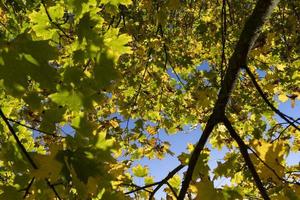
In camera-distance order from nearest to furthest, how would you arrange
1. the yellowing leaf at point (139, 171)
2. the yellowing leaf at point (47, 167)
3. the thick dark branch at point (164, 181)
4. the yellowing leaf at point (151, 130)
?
the yellowing leaf at point (47, 167)
the thick dark branch at point (164, 181)
the yellowing leaf at point (139, 171)
the yellowing leaf at point (151, 130)

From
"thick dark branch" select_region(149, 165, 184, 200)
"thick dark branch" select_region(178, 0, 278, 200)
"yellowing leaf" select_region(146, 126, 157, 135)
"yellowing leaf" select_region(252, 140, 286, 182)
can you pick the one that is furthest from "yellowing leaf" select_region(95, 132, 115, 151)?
"yellowing leaf" select_region(146, 126, 157, 135)

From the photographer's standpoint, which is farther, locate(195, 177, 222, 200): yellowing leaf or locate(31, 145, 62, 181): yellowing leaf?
locate(195, 177, 222, 200): yellowing leaf

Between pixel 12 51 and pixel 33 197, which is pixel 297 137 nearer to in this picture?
pixel 33 197

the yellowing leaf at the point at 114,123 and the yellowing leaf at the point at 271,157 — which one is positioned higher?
the yellowing leaf at the point at 114,123

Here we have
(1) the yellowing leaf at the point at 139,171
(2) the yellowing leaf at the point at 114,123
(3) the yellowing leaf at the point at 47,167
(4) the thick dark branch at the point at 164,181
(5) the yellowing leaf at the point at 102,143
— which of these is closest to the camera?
(3) the yellowing leaf at the point at 47,167

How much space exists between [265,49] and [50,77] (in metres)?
4.67

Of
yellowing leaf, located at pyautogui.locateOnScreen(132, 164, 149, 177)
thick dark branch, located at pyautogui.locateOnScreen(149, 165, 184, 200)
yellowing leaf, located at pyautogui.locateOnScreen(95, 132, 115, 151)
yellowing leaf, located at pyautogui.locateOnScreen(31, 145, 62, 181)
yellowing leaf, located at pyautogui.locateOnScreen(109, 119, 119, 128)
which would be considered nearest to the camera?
yellowing leaf, located at pyautogui.locateOnScreen(31, 145, 62, 181)

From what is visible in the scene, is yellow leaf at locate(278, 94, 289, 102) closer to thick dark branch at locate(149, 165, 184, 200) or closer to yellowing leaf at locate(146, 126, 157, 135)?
yellowing leaf at locate(146, 126, 157, 135)

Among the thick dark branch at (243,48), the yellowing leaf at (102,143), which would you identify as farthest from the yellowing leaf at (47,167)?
the thick dark branch at (243,48)

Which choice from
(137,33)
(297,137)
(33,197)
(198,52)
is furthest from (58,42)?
(198,52)

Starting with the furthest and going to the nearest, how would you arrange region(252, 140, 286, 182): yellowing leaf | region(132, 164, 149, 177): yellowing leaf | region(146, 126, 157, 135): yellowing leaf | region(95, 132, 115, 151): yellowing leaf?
region(146, 126, 157, 135): yellowing leaf → region(132, 164, 149, 177): yellowing leaf → region(252, 140, 286, 182): yellowing leaf → region(95, 132, 115, 151): yellowing leaf

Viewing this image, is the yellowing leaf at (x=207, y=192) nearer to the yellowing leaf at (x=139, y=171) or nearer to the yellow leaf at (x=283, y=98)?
the yellowing leaf at (x=139, y=171)

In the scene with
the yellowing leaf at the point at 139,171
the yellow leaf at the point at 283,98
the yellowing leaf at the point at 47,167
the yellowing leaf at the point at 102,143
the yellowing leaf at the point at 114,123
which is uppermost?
the yellowing leaf at the point at 114,123

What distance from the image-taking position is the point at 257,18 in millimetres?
2912
